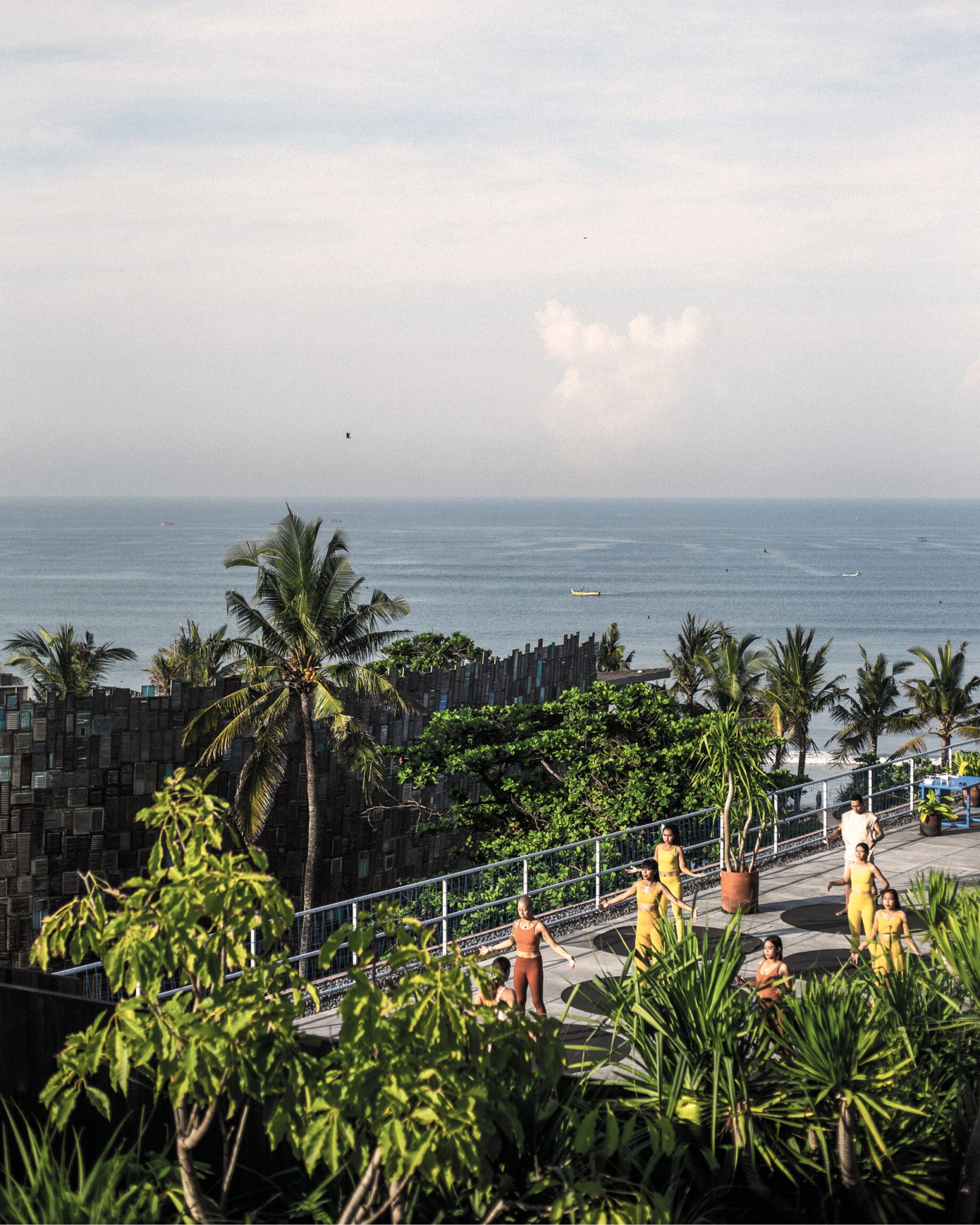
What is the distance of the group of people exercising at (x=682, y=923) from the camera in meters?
8.57

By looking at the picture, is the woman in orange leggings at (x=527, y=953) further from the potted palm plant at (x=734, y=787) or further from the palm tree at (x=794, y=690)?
the palm tree at (x=794, y=690)

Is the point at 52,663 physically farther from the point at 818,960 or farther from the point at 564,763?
the point at 818,960

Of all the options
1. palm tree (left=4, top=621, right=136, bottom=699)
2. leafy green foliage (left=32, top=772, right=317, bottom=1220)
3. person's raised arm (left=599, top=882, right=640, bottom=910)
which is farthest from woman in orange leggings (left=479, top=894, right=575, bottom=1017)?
palm tree (left=4, top=621, right=136, bottom=699)

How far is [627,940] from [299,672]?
36.4ft

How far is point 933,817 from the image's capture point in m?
19.0

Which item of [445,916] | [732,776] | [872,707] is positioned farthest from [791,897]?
[872,707]

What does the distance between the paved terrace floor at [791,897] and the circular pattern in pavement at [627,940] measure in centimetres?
8

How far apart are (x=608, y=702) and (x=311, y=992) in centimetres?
1643

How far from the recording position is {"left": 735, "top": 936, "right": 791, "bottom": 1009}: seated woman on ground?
7.43 m

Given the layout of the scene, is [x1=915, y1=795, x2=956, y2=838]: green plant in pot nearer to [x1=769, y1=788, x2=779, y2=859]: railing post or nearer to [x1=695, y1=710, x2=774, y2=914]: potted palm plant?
[x1=769, y1=788, x2=779, y2=859]: railing post

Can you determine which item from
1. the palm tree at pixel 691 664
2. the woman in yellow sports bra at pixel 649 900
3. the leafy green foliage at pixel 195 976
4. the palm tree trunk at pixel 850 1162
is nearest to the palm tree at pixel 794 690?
the palm tree at pixel 691 664

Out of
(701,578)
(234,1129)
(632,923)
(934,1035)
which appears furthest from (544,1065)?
(701,578)

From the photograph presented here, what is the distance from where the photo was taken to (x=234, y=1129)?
22.4 feet

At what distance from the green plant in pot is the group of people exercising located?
526 centimetres
